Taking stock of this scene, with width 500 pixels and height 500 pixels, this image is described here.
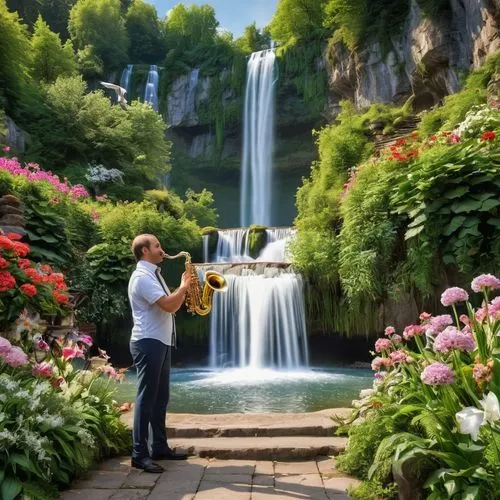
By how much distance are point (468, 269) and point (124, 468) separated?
6176 mm

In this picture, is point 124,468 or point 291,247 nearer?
point 124,468

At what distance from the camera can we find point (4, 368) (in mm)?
3566

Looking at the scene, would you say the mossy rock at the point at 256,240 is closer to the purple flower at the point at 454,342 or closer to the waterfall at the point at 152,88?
the purple flower at the point at 454,342

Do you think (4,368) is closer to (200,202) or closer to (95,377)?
(95,377)

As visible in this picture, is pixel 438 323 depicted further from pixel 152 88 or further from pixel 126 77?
pixel 126 77

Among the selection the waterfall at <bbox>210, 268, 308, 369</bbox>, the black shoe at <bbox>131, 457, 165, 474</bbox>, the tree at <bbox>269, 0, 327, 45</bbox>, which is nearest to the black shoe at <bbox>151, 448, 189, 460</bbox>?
the black shoe at <bbox>131, 457, 165, 474</bbox>

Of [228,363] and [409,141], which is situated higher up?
[409,141]

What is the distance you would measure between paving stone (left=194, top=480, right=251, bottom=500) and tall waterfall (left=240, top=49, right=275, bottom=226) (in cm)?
2424

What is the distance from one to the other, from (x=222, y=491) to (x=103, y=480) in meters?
0.77

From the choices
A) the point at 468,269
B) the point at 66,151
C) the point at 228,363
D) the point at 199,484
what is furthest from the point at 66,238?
the point at 66,151

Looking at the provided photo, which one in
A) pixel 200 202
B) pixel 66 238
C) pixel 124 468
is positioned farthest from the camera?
pixel 200 202

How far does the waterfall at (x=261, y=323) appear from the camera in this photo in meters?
10.8

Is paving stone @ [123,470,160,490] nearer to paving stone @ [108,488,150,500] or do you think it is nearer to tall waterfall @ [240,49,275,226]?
paving stone @ [108,488,150,500]

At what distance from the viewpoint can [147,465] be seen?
132 inches
